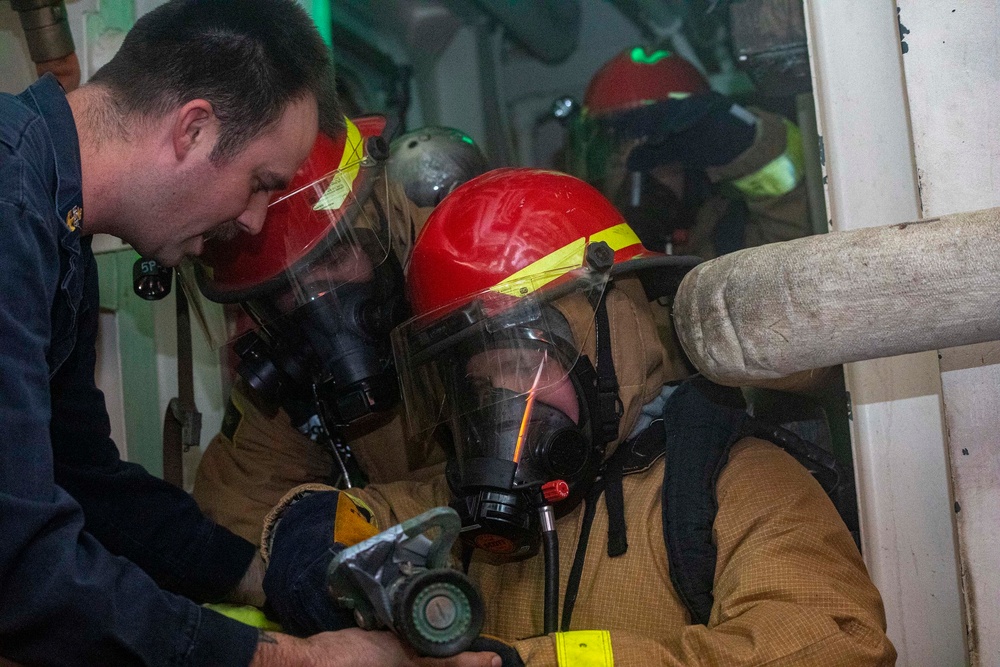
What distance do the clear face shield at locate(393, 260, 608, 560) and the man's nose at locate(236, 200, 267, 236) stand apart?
1.24 feet

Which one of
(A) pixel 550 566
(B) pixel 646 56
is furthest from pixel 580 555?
(B) pixel 646 56

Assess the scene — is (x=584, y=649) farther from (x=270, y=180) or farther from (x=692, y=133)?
(x=692, y=133)

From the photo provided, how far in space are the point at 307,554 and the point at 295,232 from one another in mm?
755

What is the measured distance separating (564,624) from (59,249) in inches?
45.2

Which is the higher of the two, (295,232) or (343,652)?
(295,232)

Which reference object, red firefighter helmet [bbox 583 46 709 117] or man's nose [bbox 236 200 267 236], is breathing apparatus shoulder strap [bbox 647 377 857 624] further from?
red firefighter helmet [bbox 583 46 709 117]

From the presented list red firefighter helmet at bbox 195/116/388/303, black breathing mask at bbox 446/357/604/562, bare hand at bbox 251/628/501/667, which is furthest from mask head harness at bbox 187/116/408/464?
bare hand at bbox 251/628/501/667

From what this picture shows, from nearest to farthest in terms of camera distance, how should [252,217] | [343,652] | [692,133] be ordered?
[343,652]
[252,217]
[692,133]

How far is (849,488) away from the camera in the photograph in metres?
2.14

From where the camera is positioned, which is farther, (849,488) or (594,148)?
(594,148)

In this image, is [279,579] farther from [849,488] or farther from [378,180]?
[849,488]

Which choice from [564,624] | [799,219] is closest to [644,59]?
[799,219]

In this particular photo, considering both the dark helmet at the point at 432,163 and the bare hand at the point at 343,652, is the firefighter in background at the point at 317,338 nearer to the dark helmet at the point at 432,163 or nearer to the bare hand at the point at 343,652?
the dark helmet at the point at 432,163

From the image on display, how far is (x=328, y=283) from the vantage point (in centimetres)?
223
